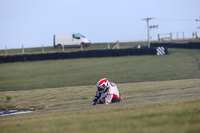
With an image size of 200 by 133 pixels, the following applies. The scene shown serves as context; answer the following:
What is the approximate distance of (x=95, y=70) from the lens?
26438 mm

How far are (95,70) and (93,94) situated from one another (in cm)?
1040

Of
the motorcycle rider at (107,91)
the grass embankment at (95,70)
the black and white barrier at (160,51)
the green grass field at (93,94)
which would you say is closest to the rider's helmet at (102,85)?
the motorcycle rider at (107,91)

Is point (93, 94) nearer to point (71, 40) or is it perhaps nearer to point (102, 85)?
point (102, 85)

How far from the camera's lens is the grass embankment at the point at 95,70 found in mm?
22844

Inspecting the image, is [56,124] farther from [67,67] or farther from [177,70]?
[67,67]

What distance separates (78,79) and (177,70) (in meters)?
7.47

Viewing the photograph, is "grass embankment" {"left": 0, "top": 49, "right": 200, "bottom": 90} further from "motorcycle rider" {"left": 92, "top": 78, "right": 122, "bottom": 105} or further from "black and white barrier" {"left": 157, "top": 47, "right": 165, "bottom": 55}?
"motorcycle rider" {"left": 92, "top": 78, "right": 122, "bottom": 105}

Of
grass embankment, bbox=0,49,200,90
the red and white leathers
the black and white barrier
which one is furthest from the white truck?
the red and white leathers

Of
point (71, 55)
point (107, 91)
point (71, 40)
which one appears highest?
point (71, 40)

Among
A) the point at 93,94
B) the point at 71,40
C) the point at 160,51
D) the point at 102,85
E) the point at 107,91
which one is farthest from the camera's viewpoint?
the point at 71,40

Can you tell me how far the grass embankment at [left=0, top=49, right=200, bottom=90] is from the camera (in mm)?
22844

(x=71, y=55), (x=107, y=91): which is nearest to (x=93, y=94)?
(x=107, y=91)

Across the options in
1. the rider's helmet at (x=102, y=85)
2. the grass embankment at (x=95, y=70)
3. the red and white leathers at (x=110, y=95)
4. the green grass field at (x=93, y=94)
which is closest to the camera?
the green grass field at (x=93, y=94)

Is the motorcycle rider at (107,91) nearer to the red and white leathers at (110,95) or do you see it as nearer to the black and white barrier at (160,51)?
the red and white leathers at (110,95)
